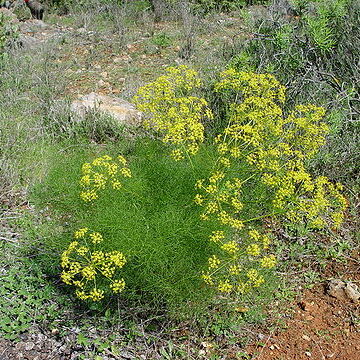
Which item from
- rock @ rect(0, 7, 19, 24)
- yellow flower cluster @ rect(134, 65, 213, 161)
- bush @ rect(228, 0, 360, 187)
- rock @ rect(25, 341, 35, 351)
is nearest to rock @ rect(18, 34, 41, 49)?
rock @ rect(0, 7, 19, 24)

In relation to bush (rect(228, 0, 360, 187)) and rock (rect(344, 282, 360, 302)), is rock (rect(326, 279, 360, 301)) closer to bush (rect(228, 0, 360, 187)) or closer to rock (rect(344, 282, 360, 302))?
rock (rect(344, 282, 360, 302))

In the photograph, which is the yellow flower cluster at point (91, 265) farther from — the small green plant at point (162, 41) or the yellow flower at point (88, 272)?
the small green plant at point (162, 41)

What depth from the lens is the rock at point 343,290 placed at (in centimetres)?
346

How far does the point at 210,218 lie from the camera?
3168 millimetres

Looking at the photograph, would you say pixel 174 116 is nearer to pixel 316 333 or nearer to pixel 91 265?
pixel 91 265

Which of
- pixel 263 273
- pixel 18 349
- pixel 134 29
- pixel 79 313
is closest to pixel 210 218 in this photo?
pixel 263 273

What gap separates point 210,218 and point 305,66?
277 centimetres

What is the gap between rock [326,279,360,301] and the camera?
346 centimetres

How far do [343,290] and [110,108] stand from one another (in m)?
3.61

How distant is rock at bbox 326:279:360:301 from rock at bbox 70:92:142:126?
2944mm

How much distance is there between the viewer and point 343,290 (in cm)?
350

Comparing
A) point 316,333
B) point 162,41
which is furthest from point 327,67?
point 162,41

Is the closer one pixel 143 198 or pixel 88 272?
pixel 88 272

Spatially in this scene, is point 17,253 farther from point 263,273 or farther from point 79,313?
point 263,273
